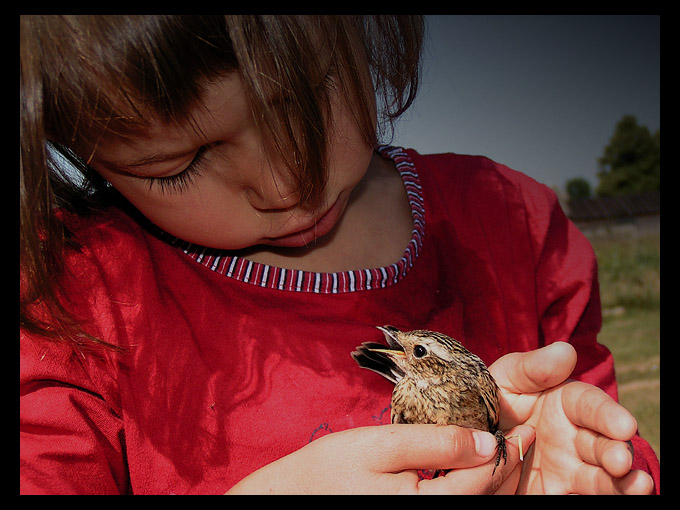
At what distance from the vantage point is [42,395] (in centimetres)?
103

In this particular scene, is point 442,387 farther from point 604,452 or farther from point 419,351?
point 604,452

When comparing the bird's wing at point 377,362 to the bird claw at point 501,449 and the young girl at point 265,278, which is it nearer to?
the young girl at point 265,278

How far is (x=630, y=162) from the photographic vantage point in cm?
433

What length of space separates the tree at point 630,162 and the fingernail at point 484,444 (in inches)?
148

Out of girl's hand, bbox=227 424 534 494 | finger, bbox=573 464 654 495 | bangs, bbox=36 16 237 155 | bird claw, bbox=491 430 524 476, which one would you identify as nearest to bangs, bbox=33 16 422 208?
bangs, bbox=36 16 237 155

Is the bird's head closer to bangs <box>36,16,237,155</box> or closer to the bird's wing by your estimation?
the bird's wing

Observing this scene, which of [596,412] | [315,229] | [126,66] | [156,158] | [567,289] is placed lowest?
[596,412]

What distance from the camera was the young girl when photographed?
0.86 metres

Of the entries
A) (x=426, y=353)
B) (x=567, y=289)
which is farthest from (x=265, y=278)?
(x=567, y=289)

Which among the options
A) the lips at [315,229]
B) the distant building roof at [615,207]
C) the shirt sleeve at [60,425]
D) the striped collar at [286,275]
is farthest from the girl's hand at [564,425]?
the distant building roof at [615,207]

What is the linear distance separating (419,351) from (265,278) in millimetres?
416

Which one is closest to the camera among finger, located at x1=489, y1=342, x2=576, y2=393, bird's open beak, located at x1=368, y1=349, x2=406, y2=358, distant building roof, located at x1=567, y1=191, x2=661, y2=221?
finger, located at x1=489, y1=342, x2=576, y2=393

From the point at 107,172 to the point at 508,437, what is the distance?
891 mm

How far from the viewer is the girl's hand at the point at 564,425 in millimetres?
899
